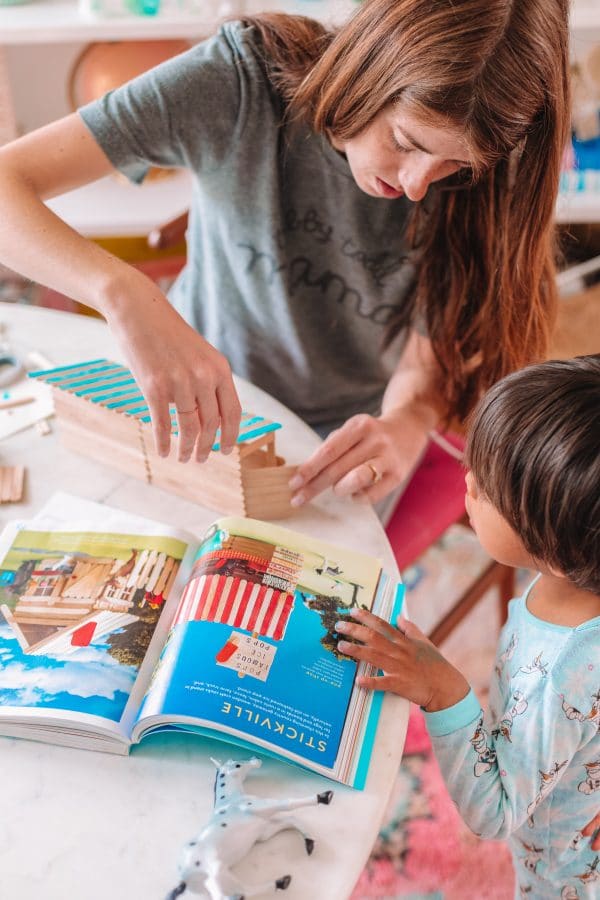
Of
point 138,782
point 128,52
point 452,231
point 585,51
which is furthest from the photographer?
point 585,51

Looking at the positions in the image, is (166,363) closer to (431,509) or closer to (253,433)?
(253,433)

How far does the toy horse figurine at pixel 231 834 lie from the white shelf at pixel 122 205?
152cm

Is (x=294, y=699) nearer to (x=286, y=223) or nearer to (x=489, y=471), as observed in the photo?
(x=489, y=471)

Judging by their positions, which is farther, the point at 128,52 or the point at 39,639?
the point at 128,52

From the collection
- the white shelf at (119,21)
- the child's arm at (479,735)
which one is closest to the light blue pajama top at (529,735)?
the child's arm at (479,735)

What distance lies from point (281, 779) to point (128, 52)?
1814 millimetres

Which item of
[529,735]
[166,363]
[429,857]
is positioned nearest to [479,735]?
[529,735]

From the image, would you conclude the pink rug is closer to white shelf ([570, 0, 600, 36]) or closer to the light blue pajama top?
the light blue pajama top

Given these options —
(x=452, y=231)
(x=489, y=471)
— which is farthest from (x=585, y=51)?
(x=489, y=471)

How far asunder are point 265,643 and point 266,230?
67 cm

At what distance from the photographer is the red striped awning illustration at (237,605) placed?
80 centimetres

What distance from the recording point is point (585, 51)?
2242 mm

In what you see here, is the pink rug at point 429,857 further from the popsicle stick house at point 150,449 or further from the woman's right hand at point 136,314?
the woman's right hand at point 136,314

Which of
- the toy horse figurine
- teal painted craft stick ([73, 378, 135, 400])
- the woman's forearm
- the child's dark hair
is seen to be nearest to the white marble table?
the toy horse figurine
